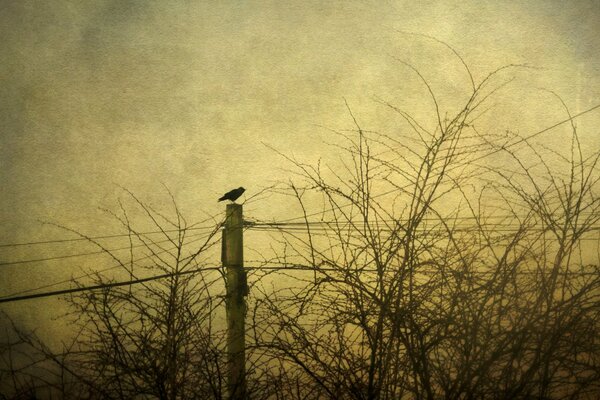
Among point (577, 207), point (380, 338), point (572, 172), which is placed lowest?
point (380, 338)

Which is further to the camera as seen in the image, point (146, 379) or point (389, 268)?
point (146, 379)

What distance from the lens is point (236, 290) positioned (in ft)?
19.3

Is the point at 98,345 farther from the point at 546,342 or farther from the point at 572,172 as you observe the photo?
the point at 572,172

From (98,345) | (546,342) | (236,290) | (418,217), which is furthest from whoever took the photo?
(236,290)

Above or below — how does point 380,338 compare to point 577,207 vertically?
below

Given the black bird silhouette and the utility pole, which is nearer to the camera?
the utility pole

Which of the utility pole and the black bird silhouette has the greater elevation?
the black bird silhouette

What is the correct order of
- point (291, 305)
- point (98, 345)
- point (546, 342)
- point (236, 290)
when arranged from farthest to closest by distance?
→ 1. point (236, 290)
2. point (98, 345)
3. point (291, 305)
4. point (546, 342)

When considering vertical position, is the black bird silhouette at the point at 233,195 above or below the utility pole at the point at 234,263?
above

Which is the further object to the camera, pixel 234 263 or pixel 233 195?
pixel 233 195

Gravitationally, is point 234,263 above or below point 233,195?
below

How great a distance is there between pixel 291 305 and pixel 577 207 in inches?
74.8

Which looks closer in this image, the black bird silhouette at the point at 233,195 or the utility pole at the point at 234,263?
the utility pole at the point at 234,263

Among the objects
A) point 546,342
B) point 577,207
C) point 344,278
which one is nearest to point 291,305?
point 344,278
